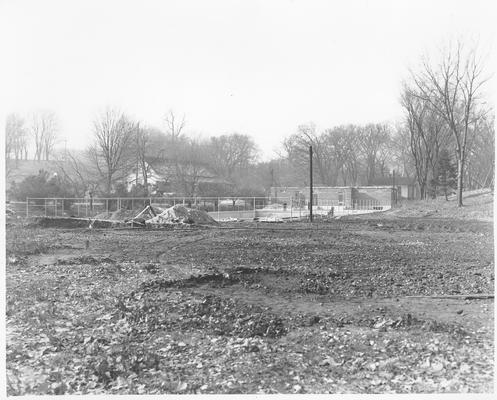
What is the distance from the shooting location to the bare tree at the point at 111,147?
155 ft

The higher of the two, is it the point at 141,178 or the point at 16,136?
the point at 16,136

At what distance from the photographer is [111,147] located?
47.8 m

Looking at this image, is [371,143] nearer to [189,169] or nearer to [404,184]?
[404,184]

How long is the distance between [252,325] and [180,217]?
2217cm

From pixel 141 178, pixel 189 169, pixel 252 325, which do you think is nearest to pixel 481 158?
pixel 189 169

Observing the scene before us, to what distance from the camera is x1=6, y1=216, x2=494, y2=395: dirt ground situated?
520cm

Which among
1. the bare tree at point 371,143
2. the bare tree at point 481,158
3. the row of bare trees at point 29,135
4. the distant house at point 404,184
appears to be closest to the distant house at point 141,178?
the row of bare trees at point 29,135

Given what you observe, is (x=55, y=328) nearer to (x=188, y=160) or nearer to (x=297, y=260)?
(x=297, y=260)

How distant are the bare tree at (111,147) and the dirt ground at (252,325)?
115 feet

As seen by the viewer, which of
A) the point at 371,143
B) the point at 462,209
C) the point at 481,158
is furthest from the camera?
the point at 371,143

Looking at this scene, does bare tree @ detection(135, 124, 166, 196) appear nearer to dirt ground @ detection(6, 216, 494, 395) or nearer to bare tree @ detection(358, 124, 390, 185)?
dirt ground @ detection(6, 216, 494, 395)

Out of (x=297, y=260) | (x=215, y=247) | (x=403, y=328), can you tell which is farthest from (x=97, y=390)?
(x=215, y=247)

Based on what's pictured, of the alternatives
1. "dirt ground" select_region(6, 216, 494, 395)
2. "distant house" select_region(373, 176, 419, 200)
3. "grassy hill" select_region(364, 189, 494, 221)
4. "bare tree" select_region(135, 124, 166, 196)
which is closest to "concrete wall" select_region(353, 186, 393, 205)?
"distant house" select_region(373, 176, 419, 200)

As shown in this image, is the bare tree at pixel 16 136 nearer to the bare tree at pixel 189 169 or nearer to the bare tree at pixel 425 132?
the bare tree at pixel 189 169
